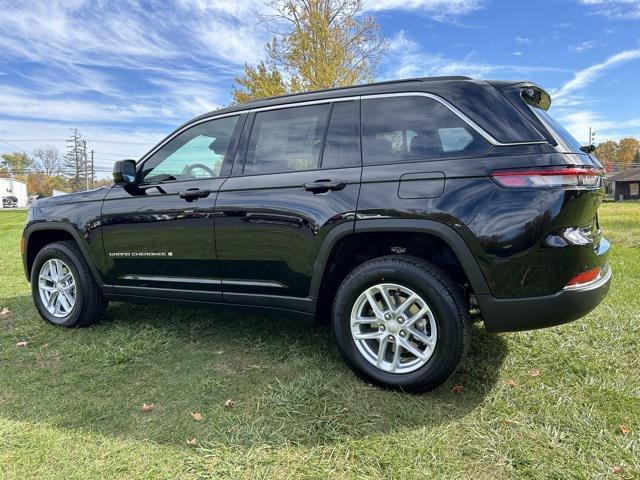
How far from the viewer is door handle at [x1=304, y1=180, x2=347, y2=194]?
117 inches

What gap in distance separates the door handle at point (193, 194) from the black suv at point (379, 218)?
0.4 inches

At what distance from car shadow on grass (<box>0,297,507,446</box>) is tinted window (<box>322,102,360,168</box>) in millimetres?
1404

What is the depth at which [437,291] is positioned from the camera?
2.71 m

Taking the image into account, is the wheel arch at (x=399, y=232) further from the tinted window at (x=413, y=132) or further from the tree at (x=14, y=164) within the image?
the tree at (x=14, y=164)

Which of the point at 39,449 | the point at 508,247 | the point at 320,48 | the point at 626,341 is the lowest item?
the point at 39,449

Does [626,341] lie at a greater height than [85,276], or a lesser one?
lesser

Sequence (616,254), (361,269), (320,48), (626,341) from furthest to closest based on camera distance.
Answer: (320,48)
(616,254)
(626,341)
(361,269)

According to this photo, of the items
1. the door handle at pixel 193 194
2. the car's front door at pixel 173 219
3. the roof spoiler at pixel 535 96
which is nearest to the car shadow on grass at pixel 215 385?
the car's front door at pixel 173 219

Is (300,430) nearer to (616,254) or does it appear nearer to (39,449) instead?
(39,449)

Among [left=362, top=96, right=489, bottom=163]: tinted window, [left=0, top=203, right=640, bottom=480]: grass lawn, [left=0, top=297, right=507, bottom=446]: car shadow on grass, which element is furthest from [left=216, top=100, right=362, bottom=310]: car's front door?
[left=0, top=203, right=640, bottom=480]: grass lawn

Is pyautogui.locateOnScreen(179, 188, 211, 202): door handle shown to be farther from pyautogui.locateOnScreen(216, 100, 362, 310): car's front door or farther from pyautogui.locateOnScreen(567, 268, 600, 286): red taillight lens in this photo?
pyautogui.locateOnScreen(567, 268, 600, 286): red taillight lens

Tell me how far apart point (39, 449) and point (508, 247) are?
2.65m

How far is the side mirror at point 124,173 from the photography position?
3.74 m

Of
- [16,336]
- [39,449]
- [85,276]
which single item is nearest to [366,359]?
[39,449]
